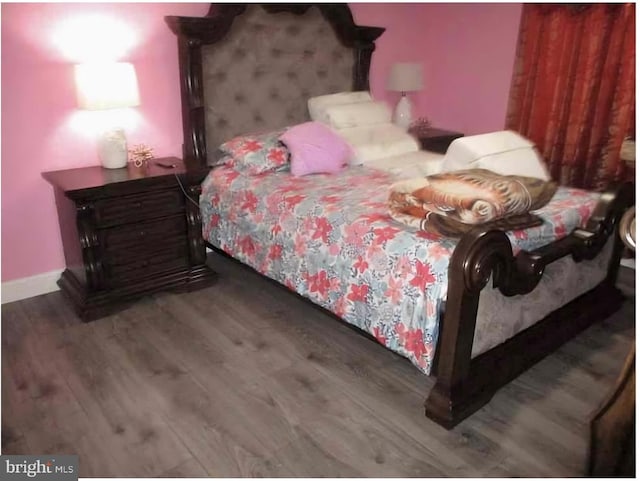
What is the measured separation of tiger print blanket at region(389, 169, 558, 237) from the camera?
1.86 meters

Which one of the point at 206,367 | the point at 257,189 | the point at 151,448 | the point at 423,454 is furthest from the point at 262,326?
the point at 423,454

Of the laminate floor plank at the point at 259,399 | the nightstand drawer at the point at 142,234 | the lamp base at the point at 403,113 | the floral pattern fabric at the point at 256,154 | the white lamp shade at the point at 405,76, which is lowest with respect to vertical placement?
the laminate floor plank at the point at 259,399

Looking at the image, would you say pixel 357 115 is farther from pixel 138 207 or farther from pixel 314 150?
pixel 138 207

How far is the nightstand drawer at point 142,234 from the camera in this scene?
2.64 metres

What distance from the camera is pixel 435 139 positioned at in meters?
3.82

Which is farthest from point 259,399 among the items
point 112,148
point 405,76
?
point 405,76

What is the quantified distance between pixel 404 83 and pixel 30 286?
2859 millimetres

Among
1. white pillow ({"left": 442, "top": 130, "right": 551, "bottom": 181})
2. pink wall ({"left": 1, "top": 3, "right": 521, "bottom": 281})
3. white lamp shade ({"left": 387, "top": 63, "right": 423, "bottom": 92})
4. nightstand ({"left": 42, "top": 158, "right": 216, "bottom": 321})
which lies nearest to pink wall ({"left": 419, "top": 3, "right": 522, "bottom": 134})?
white lamp shade ({"left": 387, "top": 63, "right": 423, "bottom": 92})

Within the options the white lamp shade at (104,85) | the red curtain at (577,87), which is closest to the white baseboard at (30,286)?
the white lamp shade at (104,85)

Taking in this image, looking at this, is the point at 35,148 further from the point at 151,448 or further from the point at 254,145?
the point at 151,448

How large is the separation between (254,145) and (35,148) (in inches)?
44.9

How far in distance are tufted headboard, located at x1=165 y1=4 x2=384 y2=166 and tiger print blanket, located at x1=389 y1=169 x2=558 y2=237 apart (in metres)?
1.52

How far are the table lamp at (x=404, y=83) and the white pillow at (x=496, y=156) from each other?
134 centimetres

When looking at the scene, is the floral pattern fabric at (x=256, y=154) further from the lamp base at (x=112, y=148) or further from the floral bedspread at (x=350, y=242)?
the lamp base at (x=112, y=148)
